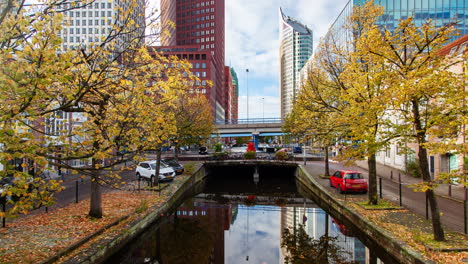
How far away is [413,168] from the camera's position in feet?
83.4

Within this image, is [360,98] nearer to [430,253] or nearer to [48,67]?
[430,253]

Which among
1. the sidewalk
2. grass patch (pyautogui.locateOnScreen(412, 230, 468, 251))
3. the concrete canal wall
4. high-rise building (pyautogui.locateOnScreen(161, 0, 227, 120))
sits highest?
high-rise building (pyautogui.locateOnScreen(161, 0, 227, 120))

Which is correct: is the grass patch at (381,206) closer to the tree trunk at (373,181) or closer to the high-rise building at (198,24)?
the tree trunk at (373,181)

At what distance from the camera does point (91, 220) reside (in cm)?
1249

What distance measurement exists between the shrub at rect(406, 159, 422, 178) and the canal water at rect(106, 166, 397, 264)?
10.3 m

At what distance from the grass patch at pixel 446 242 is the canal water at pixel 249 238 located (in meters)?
1.33

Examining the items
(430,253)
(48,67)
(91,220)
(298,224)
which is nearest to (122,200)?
(91,220)

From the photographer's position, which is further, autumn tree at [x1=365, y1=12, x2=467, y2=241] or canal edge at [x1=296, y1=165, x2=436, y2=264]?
canal edge at [x1=296, y1=165, x2=436, y2=264]

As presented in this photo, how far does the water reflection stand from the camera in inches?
440

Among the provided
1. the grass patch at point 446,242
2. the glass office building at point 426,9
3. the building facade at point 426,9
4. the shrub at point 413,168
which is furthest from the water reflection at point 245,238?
the glass office building at point 426,9

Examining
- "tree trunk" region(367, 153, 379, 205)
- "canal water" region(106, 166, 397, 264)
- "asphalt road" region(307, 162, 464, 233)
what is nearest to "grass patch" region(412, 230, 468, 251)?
"asphalt road" region(307, 162, 464, 233)

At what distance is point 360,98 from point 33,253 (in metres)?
13.9

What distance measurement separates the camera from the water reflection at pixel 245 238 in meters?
11.2

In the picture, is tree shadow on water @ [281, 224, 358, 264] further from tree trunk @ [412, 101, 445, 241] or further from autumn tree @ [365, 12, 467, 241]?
autumn tree @ [365, 12, 467, 241]
